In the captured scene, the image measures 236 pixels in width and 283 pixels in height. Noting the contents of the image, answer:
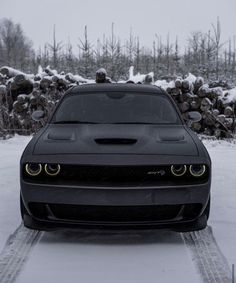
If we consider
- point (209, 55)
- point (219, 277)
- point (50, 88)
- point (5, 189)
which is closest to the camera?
point (219, 277)

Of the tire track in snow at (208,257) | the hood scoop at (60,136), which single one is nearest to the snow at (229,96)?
the tire track in snow at (208,257)

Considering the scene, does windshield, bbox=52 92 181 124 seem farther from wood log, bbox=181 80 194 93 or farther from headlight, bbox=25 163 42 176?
wood log, bbox=181 80 194 93

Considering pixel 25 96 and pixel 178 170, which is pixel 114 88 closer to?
pixel 178 170

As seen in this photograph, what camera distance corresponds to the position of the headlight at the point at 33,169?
3.61m

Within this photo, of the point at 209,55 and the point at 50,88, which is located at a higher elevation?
the point at 209,55

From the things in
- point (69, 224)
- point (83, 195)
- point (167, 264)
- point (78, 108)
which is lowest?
point (167, 264)

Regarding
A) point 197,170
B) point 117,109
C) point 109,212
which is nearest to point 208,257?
point 197,170

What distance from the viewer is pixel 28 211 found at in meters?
3.65

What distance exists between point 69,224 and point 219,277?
3.96 ft

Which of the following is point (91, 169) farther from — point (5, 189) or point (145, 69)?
point (145, 69)

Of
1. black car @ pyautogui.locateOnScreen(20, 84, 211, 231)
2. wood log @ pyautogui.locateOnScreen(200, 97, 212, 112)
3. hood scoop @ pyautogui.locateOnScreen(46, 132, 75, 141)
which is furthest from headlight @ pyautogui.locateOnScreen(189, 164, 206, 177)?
wood log @ pyautogui.locateOnScreen(200, 97, 212, 112)

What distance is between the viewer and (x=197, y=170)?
11.9 ft

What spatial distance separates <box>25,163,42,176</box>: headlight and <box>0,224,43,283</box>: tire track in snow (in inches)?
24.8

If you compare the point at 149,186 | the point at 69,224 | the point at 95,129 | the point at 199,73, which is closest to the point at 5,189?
the point at 95,129
